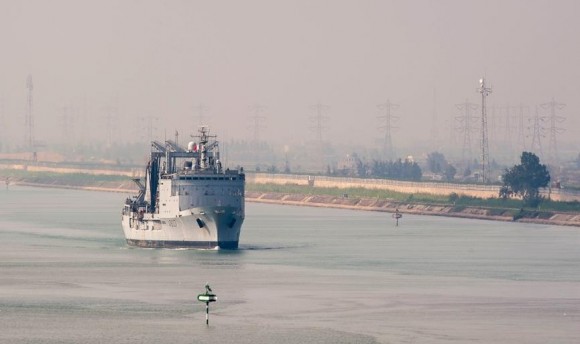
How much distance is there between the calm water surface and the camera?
90.6m

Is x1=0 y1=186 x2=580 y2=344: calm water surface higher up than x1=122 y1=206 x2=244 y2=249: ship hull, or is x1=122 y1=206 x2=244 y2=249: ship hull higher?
x1=122 y1=206 x2=244 y2=249: ship hull

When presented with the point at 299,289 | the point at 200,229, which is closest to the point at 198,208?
the point at 200,229

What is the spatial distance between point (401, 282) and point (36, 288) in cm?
2440

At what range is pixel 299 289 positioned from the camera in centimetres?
10975

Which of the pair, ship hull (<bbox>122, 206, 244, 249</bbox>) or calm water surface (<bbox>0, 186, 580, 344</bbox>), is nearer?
calm water surface (<bbox>0, 186, 580, 344</bbox>)

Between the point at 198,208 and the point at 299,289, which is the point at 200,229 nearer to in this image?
the point at 198,208

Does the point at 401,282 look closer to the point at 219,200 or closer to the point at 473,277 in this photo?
the point at 473,277

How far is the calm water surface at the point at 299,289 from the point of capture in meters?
90.6

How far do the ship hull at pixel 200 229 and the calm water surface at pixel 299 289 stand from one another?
1.67 meters

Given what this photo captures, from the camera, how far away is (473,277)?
4678 inches

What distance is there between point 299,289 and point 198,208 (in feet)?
96.7

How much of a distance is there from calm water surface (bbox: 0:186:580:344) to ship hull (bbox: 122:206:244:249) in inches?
65.9

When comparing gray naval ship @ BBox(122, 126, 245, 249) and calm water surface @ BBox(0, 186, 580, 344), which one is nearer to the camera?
calm water surface @ BBox(0, 186, 580, 344)

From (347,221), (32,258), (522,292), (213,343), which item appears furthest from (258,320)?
(347,221)
